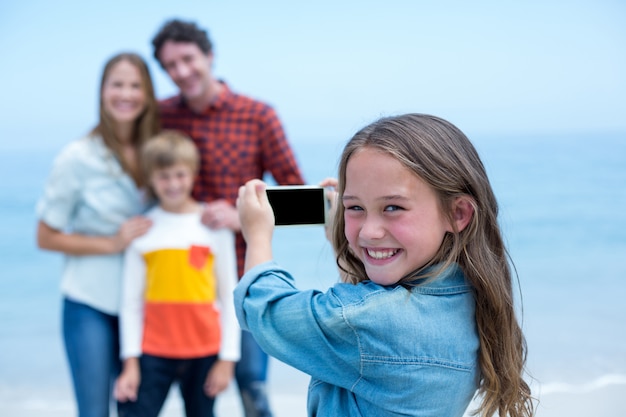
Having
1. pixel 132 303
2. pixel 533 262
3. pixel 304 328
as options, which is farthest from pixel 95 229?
pixel 533 262

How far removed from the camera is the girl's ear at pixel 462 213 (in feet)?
4.08

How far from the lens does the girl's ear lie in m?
1.24

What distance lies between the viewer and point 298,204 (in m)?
1.41

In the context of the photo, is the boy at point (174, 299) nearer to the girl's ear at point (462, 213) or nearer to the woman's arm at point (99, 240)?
the woman's arm at point (99, 240)

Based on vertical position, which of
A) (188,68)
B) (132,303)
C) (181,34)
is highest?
(181,34)

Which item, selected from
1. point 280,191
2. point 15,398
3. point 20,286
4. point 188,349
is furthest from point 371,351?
point 20,286

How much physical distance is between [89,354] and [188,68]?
1.06 metres

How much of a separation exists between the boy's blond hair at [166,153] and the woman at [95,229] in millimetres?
75

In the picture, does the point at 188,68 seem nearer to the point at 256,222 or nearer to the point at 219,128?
the point at 219,128

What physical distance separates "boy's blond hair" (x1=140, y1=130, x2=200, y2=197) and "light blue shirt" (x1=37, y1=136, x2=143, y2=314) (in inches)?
3.6

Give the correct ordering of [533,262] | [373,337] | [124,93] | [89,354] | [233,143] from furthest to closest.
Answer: [533,262], [233,143], [124,93], [89,354], [373,337]

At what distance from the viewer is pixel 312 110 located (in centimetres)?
980

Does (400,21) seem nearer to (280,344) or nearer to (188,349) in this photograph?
(188,349)

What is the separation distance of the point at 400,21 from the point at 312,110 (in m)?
1.58
